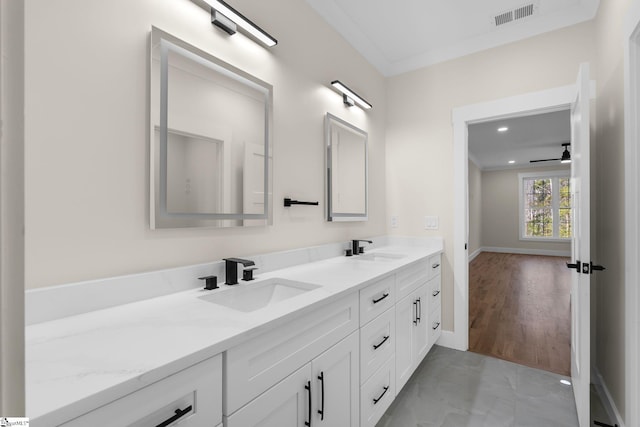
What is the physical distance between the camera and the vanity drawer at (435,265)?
7.90ft

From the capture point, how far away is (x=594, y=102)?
2061 millimetres

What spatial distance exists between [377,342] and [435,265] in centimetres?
121

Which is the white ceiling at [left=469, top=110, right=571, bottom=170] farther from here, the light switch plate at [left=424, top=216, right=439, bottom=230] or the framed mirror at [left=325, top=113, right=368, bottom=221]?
the framed mirror at [left=325, top=113, right=368, bottom=221]

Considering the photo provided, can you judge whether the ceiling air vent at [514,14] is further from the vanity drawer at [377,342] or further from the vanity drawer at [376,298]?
the vanity drawer at [377,342]

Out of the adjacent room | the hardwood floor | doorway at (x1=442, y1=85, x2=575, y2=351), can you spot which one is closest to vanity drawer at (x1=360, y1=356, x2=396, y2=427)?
the adjacent room

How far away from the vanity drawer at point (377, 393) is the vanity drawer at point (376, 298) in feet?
1.03

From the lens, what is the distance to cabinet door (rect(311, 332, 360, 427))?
1.10m

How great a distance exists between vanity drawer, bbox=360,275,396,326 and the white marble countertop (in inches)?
10.2

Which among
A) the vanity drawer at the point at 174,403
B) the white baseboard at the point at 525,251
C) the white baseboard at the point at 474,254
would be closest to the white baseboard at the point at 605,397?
the vanity drawer at the point at 174,403

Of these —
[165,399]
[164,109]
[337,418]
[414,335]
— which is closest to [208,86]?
[164,109]

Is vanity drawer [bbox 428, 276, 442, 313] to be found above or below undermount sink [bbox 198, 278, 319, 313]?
below

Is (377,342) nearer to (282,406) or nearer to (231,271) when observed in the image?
(282,406)

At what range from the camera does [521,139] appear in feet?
17.9

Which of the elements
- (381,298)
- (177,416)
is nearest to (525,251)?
(381,298)
